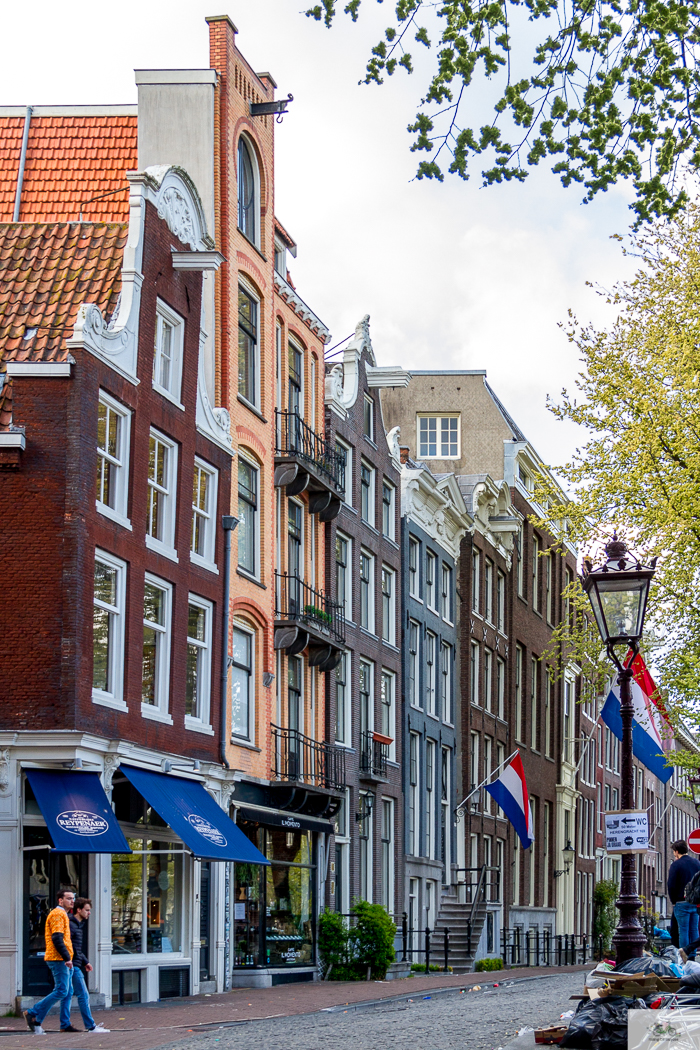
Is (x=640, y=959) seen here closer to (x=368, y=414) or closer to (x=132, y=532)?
(x=132, y=532)

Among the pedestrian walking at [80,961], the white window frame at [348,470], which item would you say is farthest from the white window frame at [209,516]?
the white window frame at [348,470]

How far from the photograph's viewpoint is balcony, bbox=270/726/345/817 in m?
31.0

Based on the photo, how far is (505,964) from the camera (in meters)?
48.4

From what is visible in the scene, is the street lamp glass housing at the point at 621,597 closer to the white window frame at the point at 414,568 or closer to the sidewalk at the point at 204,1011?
the sidewalk at the point at 204,1011

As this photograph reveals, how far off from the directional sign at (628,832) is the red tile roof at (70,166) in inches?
757

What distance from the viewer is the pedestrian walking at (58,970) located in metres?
17.9

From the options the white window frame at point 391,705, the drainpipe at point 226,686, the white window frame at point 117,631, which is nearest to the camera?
the white window frame at point 117,631

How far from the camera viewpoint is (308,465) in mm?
33062

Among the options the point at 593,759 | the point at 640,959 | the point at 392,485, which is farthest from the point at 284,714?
the point at 593,759

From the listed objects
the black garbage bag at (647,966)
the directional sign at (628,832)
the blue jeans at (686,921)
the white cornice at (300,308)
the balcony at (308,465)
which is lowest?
the blue jeans at (686,921)

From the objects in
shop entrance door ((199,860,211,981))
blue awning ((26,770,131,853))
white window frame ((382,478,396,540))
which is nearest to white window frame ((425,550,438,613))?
white window frame ((382,478,396,540))

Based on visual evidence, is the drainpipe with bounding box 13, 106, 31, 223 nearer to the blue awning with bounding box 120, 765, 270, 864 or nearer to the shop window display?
the blue awning with bounding box 120, 765, 270, 864

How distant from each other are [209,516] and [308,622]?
17.6ft

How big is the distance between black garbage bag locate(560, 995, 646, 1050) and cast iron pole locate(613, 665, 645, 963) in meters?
1.79
